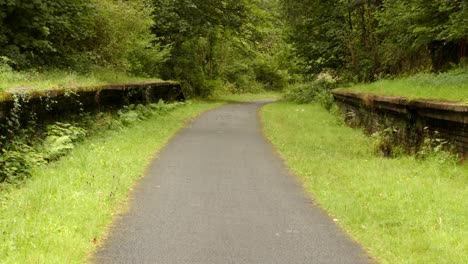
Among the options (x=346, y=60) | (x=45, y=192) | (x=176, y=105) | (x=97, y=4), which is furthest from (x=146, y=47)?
(x=45, y=192)

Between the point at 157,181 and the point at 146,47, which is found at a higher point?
the point at 146,47

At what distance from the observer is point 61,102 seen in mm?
12281

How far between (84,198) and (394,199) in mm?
4199

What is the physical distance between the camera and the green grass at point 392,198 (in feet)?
19.0

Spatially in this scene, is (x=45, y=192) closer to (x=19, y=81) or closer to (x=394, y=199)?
(x=394, y=199)

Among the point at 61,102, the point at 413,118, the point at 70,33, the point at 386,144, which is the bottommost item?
the point at 386,144

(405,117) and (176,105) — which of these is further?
(176,105)

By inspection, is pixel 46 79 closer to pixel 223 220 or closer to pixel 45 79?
Answer: pixel 45 79

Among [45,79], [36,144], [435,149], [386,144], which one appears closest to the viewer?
[435,149]

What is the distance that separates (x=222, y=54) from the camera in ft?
154

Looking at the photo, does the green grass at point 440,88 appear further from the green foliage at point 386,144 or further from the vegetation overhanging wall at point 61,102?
the vegetation overhanging wall at point 61,102

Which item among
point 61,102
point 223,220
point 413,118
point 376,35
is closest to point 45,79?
point 61,102

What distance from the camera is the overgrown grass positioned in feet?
18.0

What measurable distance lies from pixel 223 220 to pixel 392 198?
7.83 ft
